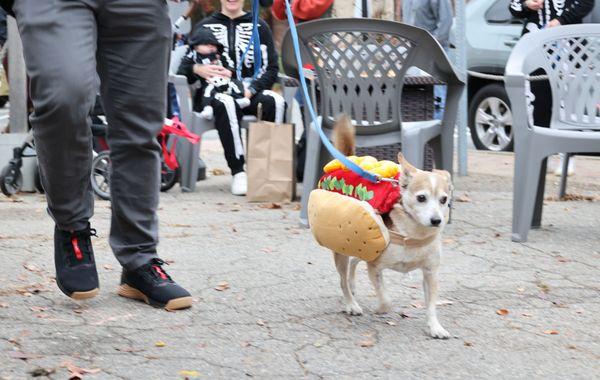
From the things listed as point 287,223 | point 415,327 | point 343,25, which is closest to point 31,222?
point 287,223

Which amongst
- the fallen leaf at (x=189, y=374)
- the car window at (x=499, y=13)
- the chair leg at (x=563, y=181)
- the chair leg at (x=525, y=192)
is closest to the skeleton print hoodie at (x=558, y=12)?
the chair leg at (x=563, y=181)

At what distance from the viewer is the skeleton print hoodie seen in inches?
356

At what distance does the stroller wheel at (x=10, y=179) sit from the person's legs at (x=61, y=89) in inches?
146

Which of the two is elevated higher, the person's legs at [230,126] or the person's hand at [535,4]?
the person's hand at [535,4]

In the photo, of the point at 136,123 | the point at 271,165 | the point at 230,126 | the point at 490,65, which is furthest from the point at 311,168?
the point at 490,65

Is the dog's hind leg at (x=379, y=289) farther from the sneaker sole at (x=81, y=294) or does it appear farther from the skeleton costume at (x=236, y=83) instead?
the skeleton costume at (x=236, y=83)

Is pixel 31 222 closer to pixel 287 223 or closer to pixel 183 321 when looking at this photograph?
pixel 287 223

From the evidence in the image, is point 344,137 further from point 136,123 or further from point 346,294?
point 136,123

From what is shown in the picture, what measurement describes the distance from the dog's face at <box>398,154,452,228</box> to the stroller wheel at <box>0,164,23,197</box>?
4.34m

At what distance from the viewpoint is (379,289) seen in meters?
4.28

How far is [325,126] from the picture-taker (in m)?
6.51

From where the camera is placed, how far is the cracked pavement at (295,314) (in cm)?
370

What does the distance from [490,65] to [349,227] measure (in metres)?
8.31

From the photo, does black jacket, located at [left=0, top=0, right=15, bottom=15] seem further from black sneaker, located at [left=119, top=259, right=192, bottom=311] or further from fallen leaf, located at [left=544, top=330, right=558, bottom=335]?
fallen leaf, located at [left=544, top=330, right=558, bottom=335]
